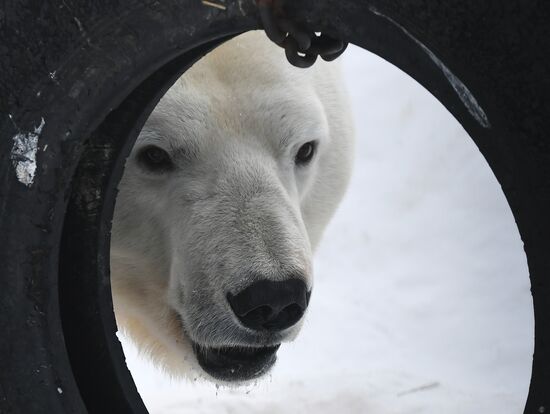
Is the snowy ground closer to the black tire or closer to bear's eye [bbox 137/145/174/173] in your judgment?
bear's eye [bbox 137/145/174/173]

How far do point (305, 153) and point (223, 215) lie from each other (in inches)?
22.9

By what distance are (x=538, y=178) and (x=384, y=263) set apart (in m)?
4.48

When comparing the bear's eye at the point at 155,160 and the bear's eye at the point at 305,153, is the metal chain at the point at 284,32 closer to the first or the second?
the bear's eye at the point at 155,160

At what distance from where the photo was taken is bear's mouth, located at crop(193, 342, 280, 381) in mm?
2590

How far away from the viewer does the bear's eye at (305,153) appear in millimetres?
2867

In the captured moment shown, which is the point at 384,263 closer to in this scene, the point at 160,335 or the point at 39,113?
the point at 160,335

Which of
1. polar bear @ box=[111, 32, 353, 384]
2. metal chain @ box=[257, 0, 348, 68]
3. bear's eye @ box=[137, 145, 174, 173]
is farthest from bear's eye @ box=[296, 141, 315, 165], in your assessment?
metal chain @ box=[257, 0, 348, 68]

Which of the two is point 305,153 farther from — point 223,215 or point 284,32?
point 284,32

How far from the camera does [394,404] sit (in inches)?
153

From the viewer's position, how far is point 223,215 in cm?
239

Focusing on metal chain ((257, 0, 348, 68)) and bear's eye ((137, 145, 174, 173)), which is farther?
bear's eye ((137, 145, 174, 173))

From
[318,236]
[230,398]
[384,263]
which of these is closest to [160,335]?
[318,236]

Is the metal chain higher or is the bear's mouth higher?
the bear's mouth

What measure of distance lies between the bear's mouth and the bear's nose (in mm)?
281
